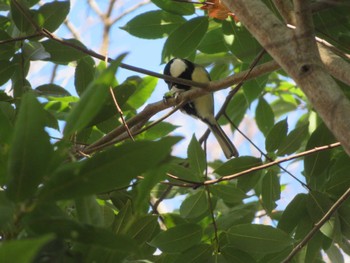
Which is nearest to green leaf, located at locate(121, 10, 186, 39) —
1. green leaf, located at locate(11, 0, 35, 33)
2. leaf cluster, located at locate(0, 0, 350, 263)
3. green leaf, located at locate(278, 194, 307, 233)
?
leaf cluster, located at locate(0, 0, 350, 263)

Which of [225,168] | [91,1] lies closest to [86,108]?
[225,168]

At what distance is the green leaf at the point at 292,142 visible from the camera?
64.4 inches

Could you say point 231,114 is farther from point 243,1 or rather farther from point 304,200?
point 243,1

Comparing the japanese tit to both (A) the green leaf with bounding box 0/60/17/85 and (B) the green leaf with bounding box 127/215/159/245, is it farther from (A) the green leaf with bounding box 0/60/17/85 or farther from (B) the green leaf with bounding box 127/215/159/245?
(B) the green leaf with bounding box 127/215/159/245

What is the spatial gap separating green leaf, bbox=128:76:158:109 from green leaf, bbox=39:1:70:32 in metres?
0.30

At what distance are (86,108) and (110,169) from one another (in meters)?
0.08

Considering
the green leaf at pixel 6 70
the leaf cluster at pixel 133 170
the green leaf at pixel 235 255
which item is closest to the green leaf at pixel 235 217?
the leaf cluster at pixel 133 170

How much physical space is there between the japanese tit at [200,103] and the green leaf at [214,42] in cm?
81

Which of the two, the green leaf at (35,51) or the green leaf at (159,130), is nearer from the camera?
the green leaf at (35,51)

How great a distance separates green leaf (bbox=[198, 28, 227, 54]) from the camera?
196 centimetres

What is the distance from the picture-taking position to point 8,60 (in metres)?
1.59

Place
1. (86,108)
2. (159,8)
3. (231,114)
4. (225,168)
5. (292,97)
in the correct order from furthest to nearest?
(292,97) < (231,114) < (159,8) < (225,168) < (86,108)

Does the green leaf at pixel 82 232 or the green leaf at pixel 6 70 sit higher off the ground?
the green leaf at pixel 6 70

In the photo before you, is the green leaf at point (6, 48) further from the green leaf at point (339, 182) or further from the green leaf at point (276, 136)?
the green leaf at point (339, 182)
